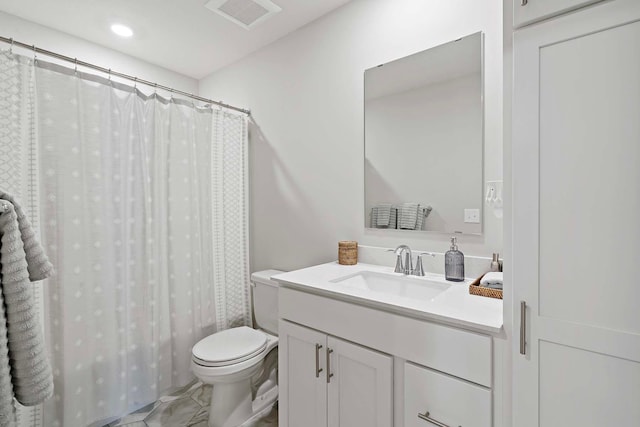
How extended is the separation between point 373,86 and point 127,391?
2.23m

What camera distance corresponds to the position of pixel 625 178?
0.72 m

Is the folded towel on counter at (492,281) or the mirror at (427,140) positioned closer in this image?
the folded towel on counter at (492,281)

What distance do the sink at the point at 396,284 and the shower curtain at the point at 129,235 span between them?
3.54 feet

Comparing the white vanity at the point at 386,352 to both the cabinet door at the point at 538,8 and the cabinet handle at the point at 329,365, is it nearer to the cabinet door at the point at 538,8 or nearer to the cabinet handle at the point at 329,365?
the cabinet handle at the point at 329,365

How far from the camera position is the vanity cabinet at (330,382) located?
1176 millimetres

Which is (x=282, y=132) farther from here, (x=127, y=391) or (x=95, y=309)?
(x=127, y=391)

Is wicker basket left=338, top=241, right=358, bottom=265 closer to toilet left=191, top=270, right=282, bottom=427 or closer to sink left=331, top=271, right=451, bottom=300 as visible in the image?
sink left=331, top=271, right=451, bottom=300

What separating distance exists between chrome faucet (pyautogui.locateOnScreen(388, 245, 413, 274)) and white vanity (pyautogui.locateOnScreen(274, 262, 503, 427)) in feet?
0.14

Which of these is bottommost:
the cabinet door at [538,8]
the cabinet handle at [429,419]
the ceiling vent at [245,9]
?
the cabinet handle at [429,419]

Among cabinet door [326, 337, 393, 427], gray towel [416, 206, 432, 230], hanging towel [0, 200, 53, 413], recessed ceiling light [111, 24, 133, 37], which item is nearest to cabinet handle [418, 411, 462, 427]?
cabinet door [326, 337, 393, 427]

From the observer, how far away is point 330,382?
4.33 ft

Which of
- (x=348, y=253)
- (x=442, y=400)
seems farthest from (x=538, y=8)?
(x=348, y=253)

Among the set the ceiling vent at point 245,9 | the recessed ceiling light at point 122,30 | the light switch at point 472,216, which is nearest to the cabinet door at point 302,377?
the light switch at point 472,216

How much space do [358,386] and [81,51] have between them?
107 inches
